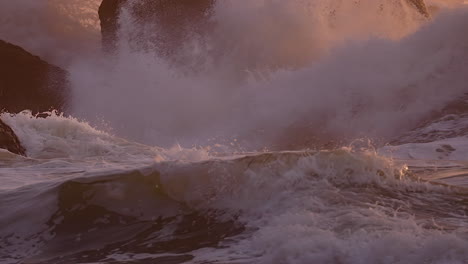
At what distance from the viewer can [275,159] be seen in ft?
15.7

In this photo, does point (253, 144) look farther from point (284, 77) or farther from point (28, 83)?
point (28, 83)

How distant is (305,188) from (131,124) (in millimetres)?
12617

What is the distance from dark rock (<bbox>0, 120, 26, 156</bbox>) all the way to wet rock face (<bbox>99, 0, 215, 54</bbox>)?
9997 millimetres

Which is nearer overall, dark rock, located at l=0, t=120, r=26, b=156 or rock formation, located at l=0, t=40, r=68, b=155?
dark rock, located at l=0, t=120, r=26, b=156

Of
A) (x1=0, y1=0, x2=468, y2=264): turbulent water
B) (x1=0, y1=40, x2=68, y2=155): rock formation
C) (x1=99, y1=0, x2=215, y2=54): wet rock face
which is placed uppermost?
(x1=99, y1=0, x2=215, y2=54): wet rock face

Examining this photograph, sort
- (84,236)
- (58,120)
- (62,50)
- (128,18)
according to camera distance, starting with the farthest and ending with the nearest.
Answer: (62,50) → (128,18) → (58,120) → (84,236)

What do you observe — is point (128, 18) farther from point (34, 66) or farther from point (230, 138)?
point (230, 138)

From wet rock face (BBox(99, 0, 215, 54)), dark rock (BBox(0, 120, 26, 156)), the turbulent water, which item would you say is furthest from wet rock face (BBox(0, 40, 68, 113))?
dark rock (BBox(0, 120, 26, 156))

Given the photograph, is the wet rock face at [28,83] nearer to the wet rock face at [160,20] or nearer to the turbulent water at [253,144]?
the turbulent water at [253,144]

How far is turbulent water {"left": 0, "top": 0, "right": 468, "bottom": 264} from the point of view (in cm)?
377

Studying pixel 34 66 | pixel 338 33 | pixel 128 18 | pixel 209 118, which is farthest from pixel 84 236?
pixel 128 18

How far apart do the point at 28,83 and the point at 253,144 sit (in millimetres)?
8330

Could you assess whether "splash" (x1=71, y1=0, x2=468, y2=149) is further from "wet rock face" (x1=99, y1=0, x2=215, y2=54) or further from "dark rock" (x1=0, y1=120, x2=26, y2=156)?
"dark rock" (x1=0, y1=120, x2=26, y2=156)

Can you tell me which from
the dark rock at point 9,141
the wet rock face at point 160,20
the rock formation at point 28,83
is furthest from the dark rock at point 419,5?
the dark rock at point 9,141
